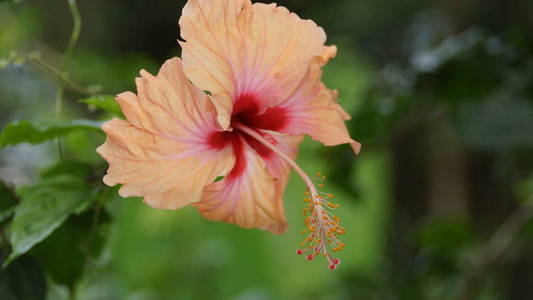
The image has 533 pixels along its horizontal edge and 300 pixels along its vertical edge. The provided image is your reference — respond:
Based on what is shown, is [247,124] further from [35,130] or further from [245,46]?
[35,130]

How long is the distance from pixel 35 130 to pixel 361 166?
2185 millimetres

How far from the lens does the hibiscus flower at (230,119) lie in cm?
57

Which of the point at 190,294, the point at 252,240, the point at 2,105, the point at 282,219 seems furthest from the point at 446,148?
the point at 282,219

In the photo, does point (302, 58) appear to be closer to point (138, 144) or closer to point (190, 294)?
point (138, 144)

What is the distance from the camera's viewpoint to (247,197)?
2.16 ft

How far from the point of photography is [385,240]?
298cm

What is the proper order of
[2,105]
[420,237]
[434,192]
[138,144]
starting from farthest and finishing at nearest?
1. [434,192]
2. [2,105]
3. [420,237]
4. [138,144]

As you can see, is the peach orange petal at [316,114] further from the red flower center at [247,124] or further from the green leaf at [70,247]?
the green leaf at [70,247]

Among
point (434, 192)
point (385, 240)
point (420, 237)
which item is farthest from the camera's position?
point (385, 240)

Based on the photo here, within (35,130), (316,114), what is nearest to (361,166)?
(316,114)

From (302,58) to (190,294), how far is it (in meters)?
1.74

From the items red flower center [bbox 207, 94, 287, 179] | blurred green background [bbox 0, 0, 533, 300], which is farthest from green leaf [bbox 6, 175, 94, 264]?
red flower center [bbox 207, 94, 287, 179]

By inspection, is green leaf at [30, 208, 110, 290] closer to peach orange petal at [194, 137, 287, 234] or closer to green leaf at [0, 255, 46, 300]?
green leaf at [0, 255, 46, 300]

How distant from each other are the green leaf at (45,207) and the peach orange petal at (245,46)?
196mm
